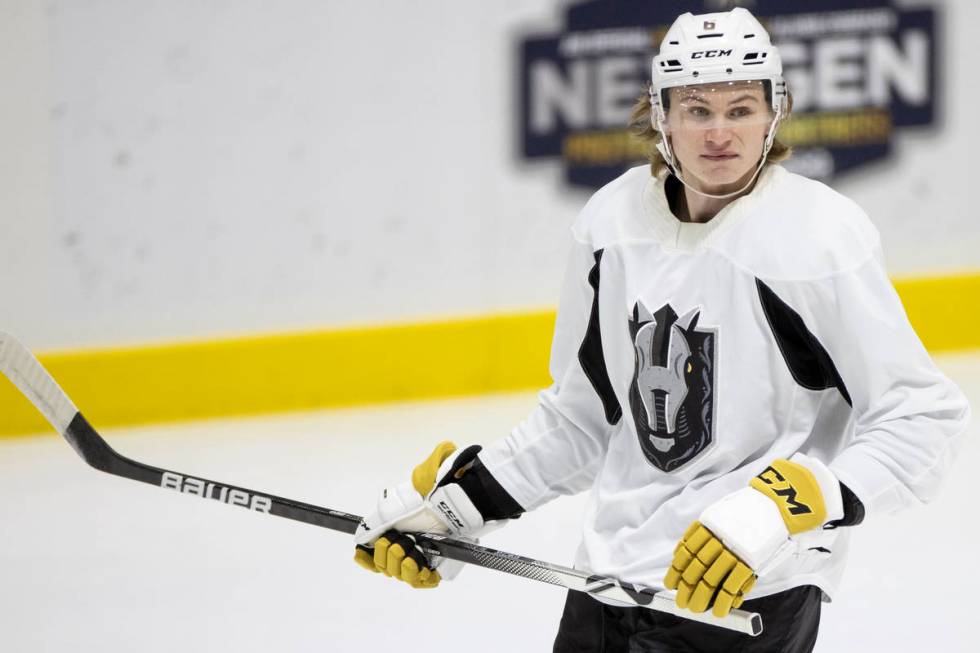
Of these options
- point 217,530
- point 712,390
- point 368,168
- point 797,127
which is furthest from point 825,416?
point 797,127

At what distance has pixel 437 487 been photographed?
2.04m

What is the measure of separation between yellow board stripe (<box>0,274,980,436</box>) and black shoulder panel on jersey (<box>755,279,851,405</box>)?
305 cm

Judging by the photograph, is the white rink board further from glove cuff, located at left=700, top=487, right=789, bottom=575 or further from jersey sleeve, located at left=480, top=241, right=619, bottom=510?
glove cuff, located at left=700, top=487, right=789, bottom=575

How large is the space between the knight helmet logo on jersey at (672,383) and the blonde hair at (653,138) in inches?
7.5

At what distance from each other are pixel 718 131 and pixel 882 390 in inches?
13.5

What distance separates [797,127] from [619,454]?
11.0ft

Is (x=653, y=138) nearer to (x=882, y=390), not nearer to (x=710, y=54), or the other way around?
(x=710, y=54)

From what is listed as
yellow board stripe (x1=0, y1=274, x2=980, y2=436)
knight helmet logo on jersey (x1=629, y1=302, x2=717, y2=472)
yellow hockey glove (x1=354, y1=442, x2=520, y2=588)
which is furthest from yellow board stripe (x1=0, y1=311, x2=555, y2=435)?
knight helmet logo on jersey (x1=629, y1=302, x2=717, y2=472)

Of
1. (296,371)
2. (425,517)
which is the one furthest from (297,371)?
(425,517)

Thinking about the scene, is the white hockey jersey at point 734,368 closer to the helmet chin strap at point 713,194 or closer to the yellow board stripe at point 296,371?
the helmet chin strap at point 713,194

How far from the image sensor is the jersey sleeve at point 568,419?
6.26 ft

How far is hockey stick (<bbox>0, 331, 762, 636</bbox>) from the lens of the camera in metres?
1.75

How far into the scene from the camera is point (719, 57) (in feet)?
5.85

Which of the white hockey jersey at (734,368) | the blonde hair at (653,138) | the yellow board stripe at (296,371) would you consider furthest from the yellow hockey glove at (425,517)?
the yellow board stripe at (296,371)
